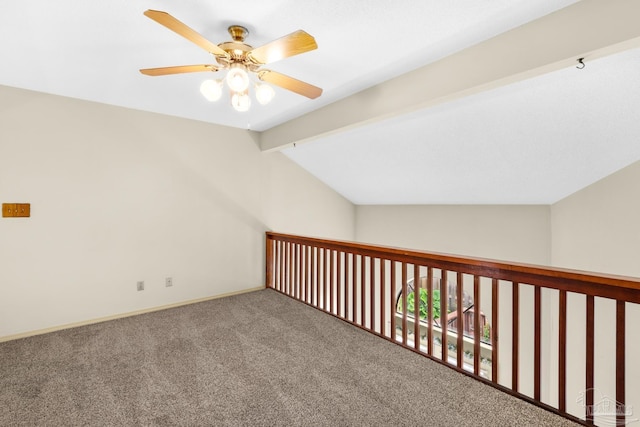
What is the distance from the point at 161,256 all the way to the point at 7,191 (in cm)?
145

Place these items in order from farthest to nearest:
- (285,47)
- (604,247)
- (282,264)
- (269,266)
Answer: (269,266) → (282,264) → (604,247) → (285,47)

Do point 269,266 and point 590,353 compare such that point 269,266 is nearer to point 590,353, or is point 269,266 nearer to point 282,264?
point 282,264

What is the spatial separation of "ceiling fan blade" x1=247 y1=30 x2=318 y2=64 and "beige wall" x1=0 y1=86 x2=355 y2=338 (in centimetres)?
232

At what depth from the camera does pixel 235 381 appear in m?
2.11

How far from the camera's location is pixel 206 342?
2.70 m

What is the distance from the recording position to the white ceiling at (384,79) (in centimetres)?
176

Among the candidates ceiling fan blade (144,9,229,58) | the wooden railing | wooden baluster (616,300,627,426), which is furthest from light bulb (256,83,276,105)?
wooden baluster (616,300,627,426)

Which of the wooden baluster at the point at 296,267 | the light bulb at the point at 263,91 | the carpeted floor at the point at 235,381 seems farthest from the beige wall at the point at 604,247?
the light bulb at the point at 263,91

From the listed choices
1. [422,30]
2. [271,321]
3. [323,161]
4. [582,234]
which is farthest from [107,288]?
[582,234]

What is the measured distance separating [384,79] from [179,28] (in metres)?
1.74

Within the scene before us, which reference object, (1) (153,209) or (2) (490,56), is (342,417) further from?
(1) (153,209)

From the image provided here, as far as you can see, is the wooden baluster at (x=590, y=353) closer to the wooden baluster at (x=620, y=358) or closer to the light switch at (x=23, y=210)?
the wooden baluster at (x=620, y=358)

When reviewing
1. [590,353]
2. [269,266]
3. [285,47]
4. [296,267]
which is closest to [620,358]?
[590,353]

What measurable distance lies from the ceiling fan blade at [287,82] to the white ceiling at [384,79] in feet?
0.83
